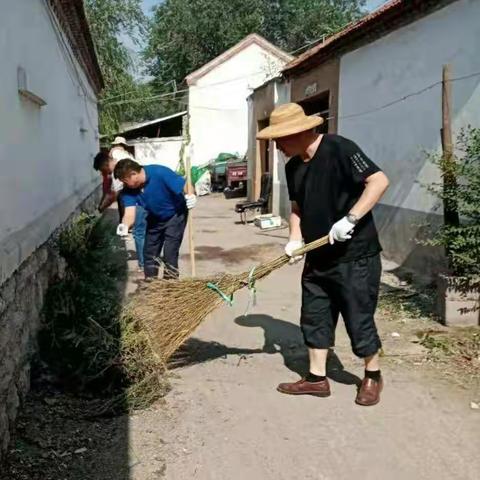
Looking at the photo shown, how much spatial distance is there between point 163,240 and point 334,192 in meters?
2.62

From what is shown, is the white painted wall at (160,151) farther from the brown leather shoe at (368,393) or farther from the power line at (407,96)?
the brown leather shoe at (368,393)

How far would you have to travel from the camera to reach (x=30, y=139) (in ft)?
14.9

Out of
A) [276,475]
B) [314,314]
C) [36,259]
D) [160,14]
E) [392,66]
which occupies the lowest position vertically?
[276,475]

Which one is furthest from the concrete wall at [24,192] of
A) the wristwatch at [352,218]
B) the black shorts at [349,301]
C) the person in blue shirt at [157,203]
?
the wristwatch at [352,218]

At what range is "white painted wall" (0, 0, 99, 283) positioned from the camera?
3.59 meters

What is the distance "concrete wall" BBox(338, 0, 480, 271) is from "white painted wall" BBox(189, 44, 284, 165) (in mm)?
19412

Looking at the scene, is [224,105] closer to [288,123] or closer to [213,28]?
[213,28]

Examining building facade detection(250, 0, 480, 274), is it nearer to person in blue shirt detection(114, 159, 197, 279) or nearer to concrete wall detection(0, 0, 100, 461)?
person in blue shirt detection(114, 159, 197, 279)

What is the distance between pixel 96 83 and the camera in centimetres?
1562

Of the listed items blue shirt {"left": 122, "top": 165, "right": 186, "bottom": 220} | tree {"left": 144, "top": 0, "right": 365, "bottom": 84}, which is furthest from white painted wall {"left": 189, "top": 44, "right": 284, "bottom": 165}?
blue shirt {"left": 122, "top": 165, "right": 186, "bottom": 220}

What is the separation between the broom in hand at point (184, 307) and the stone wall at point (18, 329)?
0.70 meters

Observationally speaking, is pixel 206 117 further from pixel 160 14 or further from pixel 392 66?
pixel 392 66

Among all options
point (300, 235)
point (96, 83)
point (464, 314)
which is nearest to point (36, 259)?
point (300, 235)

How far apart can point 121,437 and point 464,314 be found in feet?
10.6
